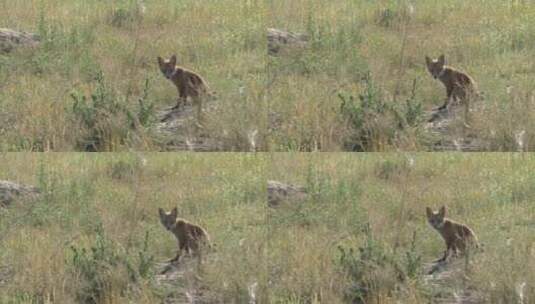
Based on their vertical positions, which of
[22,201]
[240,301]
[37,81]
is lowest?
[240,301]

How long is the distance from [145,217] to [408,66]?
2359mm

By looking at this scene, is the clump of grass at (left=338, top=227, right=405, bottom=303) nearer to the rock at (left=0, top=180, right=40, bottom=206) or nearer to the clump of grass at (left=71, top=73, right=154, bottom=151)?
the clump of grass at (left=71, top=73, right=154, bottom=151)

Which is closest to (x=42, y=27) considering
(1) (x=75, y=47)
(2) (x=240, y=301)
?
(1) (x=75, y=47)

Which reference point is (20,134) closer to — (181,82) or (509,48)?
(181,82)

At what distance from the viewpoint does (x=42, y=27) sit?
444 inches

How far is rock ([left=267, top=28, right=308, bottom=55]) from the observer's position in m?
10.8

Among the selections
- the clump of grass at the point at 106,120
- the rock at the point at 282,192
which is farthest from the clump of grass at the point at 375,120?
the clump of grass at the point at 106,120

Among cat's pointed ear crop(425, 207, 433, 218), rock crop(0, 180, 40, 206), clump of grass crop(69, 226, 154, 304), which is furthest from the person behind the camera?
rock crop(0, 180, 40, 206)

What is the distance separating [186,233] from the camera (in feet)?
35.2

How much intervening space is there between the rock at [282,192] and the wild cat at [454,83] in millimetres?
1239

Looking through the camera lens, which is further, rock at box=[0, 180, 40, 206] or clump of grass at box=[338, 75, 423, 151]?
rock at box=[0, 180, 40, 206]

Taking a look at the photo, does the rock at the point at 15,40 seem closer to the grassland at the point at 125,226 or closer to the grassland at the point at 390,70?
the grassland at the point at 125,226

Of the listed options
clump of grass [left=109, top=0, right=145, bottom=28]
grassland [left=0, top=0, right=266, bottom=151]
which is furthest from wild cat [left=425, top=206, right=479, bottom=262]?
clump of grass [left=109, top=0, right=145, bottom=28]

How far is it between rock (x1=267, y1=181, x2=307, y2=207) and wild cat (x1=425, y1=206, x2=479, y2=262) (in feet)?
3.24
